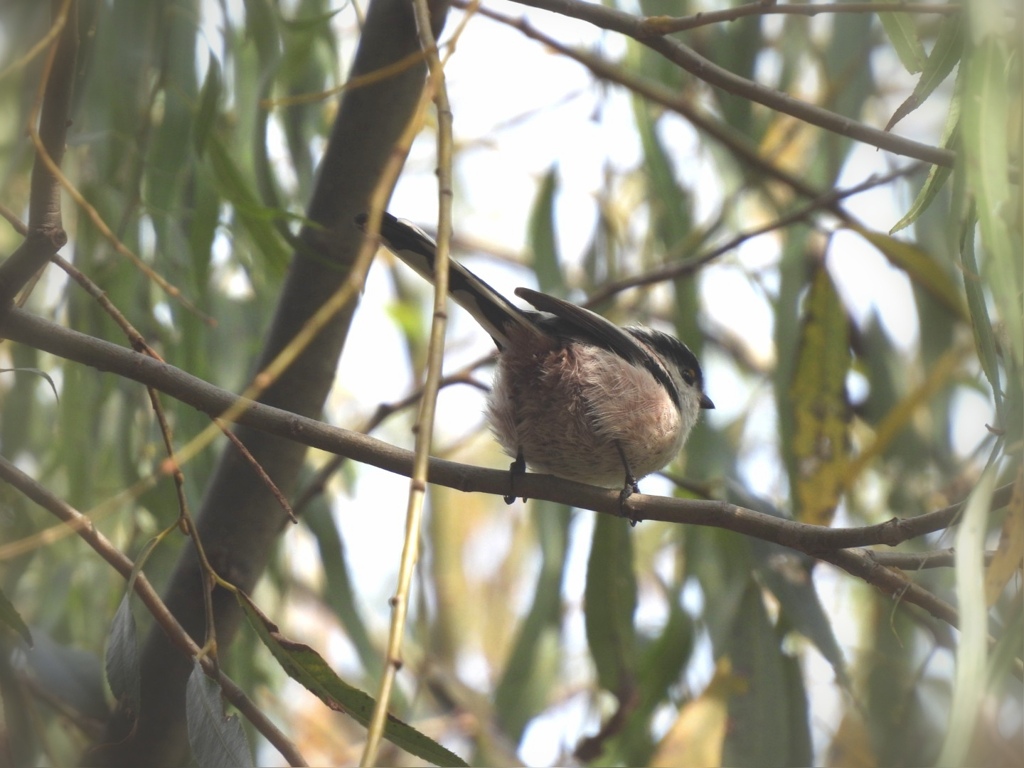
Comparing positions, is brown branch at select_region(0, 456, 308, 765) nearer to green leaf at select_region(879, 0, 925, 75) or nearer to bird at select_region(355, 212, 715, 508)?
bird at select_region(355, 212, 715, 508)

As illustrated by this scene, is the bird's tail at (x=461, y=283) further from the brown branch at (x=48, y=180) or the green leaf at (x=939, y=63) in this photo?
the green leaf at (x=939, y=63)

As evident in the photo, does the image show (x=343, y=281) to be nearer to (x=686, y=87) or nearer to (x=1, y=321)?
(x=1, y=321)

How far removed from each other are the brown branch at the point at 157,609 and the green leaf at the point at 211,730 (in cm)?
3

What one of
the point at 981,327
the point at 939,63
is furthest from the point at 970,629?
the point at 939,63

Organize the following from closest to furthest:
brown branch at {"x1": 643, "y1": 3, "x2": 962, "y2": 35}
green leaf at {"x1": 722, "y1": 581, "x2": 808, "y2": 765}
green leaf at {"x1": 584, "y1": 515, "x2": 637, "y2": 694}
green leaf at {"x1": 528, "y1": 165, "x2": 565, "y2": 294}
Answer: brown branch at {"x1": 643, "y1": 3, "x2": 962, "y2": 35}
green leaf at {"x1": 722, "y1": 581, "x2": 808, "y2": 765}
green leaf at {"x1": 584, "y1": 515, "x2": 637, "y2": 694}
green leaf at {"x1": 528, "y1": 165, "x2": 565, "y2": 294}

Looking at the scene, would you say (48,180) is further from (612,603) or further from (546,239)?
(546,239)

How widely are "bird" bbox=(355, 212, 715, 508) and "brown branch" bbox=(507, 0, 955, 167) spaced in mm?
857

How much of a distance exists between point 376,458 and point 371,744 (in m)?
0.73

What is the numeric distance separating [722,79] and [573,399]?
1.10 meters

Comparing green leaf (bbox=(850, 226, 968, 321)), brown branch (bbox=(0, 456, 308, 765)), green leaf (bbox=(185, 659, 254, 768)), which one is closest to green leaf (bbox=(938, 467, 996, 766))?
brown branch (bbox=(0, 456, 308, 765))

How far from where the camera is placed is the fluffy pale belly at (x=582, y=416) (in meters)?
2.88

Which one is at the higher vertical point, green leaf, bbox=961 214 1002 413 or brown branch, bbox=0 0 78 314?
green leaf, bbox=961 214 1002 413

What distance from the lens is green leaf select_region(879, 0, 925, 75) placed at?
1963 millimetres

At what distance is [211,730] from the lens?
1802mm
